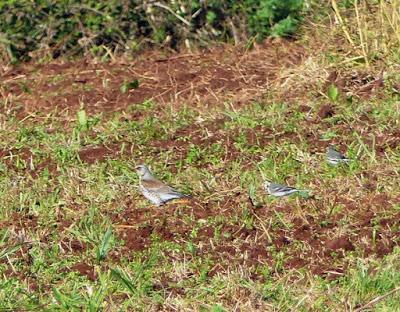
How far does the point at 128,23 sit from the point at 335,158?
147 inches

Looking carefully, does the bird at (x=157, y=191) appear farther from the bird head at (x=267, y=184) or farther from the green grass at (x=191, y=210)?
the bird head at (x=267, y=184)

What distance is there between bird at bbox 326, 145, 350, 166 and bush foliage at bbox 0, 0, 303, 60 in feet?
10.6

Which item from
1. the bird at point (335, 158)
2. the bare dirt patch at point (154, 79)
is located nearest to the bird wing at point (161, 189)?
the bird at point (335, 158)

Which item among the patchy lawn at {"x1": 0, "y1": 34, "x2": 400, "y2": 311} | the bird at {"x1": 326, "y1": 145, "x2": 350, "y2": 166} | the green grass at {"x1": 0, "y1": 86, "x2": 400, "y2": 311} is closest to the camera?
the green grass at {"x1": 0, "y1": 86, "x2": 400, "y2": 311}

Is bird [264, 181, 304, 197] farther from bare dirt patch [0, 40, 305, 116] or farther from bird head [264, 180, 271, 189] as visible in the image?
bare dirt patch [0, 40, 305, 116]

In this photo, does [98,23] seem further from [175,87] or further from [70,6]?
[175,87]

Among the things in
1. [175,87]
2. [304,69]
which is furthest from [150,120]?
[304,69]

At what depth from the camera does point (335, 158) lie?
7.96m

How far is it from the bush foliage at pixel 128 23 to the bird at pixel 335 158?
3.23 m

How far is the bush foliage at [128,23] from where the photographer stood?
35.9 ft

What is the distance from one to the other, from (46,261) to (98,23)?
4.67 meters

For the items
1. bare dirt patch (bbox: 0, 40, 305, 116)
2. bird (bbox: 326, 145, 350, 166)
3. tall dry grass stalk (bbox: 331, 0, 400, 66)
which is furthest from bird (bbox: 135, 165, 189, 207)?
tall dry grass stalk (bbox: 331, 0, 400, 66)

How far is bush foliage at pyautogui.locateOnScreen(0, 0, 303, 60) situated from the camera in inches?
431

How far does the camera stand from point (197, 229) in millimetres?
7070
